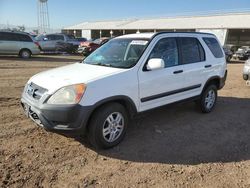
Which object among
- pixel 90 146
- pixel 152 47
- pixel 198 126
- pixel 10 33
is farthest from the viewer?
pixel 10 33

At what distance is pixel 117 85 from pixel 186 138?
174cm

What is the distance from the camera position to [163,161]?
4.14 meters

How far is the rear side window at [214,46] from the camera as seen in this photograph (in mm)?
6425

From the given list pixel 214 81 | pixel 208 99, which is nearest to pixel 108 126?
pixel 208 99

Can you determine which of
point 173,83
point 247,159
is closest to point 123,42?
point 173,83

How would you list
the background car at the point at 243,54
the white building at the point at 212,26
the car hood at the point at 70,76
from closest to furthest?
1. the car hood at the point at 70,76
2. the background car at the point at 243,54
3. the white building at the point at 212,26

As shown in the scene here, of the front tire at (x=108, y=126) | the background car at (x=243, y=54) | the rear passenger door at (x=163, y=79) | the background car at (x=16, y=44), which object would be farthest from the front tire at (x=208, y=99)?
the background car at (x=243, y=54)

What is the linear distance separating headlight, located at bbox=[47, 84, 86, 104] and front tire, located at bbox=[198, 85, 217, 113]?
11.0ft

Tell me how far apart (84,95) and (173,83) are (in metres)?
2.00

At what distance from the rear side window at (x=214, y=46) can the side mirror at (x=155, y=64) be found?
2288 millimetres

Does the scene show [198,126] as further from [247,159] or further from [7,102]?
[7,102]

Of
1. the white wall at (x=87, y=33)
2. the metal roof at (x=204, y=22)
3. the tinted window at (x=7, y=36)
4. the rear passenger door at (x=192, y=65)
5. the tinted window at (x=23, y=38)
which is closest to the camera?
the rear passenger door at (x=192, y=65)

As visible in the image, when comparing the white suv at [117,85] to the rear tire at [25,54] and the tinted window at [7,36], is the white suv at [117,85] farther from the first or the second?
the rear tire at [25,54]

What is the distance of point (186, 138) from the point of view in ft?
16.5
